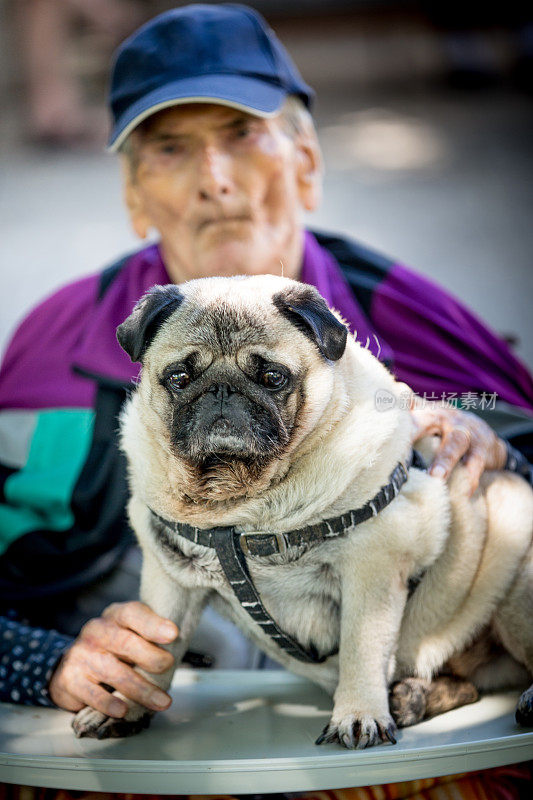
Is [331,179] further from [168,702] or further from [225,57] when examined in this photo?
[168,702]

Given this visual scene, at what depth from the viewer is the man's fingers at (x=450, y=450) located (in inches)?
39.9

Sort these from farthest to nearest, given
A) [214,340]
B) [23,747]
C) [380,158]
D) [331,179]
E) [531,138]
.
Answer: [531,138] → [380,158] → [331,179] → [23,747] → [214,340]

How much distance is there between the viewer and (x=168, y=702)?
3.36 ft

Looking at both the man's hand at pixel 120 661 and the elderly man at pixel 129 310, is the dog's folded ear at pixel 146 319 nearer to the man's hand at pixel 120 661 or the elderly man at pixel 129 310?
the elderly man at pixel 129 310

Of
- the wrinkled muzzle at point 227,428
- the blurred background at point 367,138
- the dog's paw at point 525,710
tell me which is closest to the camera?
the wrinkled muzzle at point 227,428

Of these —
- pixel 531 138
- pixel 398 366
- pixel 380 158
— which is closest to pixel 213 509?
pixel 398 366

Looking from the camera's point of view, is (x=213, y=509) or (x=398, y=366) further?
(x=398, y=366)

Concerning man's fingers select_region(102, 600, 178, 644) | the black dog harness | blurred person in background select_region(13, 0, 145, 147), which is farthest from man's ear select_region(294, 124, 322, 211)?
blurred person in background select_region(13, 0, 145, 147)

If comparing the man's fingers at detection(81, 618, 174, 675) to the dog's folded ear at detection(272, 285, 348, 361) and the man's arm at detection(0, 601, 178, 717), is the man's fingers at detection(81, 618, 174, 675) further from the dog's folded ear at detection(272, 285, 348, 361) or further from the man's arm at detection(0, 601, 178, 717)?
the dog's folded ear at detection(272, 285, 348, 361)

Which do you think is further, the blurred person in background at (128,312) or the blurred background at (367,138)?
the blurred background at (367,138)

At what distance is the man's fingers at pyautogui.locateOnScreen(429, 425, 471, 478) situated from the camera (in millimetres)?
1015

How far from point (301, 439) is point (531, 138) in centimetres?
442

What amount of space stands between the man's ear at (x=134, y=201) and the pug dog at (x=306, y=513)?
412 mm

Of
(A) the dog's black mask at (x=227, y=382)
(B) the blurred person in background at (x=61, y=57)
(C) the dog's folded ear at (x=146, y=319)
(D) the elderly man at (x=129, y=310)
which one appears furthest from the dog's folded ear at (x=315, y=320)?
(B) the blurred person in background at (x=61, y=57)
